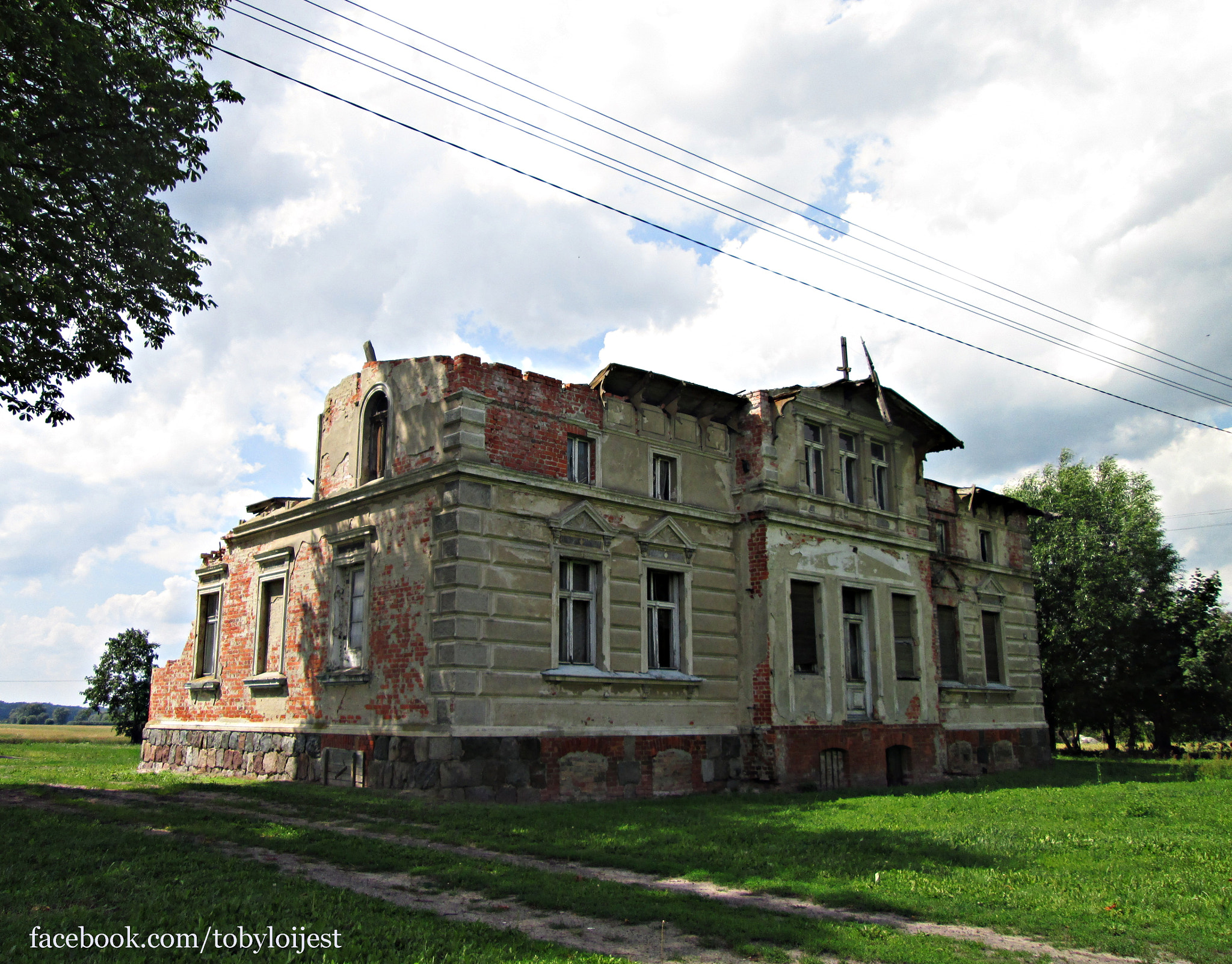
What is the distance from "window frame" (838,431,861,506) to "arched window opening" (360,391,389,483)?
1029cm

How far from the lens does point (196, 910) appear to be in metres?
6.68

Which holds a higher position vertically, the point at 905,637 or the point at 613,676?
the point at 905,637

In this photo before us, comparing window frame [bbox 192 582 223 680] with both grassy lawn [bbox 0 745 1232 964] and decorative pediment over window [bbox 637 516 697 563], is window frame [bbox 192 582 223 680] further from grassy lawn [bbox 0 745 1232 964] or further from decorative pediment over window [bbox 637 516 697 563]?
decorative pediment over window [bbox 637 516 697 563]

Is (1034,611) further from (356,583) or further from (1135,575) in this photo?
(356,583)

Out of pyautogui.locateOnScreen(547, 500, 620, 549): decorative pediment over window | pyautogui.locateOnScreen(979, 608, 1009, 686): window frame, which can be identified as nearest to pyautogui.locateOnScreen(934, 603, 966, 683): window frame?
pyautogui.locateOnScreen(979, 608, 1009, 686): window frame

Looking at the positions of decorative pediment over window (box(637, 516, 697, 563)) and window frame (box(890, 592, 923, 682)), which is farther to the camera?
window frame (box(890, 592, 923, 682))

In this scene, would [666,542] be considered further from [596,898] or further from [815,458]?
[596,898]

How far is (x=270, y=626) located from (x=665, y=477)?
9.26 m

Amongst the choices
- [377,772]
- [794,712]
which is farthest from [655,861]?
[794,712]

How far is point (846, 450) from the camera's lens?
2181 centimetres

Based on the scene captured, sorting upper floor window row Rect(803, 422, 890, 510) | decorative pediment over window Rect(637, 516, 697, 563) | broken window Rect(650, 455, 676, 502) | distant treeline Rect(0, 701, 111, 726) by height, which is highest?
upper floor window row Rect(803, 422, 890, 510)

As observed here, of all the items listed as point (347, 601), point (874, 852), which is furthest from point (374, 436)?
point (874, 852)

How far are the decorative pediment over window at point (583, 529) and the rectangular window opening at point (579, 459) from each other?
58 cm

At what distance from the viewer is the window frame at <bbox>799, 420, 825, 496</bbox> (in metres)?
20.6
